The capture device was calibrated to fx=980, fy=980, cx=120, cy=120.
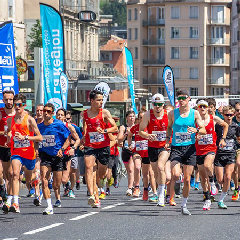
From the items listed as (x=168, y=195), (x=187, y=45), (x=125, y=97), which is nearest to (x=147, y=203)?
(x=168, y=195)

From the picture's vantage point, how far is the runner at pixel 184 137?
1548cm

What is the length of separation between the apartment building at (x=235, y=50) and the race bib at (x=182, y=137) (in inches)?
3010

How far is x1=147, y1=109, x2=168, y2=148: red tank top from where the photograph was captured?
16.7 m

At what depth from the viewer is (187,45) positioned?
407 ft

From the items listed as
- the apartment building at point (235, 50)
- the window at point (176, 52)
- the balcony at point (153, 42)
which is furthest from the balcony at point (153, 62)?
the apartment building at point (235, 50)

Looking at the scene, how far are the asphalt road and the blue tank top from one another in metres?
1.14

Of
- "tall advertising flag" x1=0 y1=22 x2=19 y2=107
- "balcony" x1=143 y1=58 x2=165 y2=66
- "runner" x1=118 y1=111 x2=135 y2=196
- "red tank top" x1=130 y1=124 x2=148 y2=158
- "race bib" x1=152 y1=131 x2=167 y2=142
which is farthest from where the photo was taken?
"balcony" x1=143 y1=58 x2=165 y2=66

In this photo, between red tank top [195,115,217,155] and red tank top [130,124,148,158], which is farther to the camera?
red tank top [130,124,148,158]

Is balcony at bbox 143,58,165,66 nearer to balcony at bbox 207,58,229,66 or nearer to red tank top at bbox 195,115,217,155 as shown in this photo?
balcony at bbox 207,58,229,66

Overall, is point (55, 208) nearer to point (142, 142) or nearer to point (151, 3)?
point (142, 142)

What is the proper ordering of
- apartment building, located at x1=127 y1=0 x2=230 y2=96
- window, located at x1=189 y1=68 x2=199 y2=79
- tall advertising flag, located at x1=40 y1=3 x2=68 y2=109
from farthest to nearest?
window, located at x1=189 y1=68 x2=199 y2=79 < apartment building, located at x1=127 y1=0 x2=230 y2=96 < tall advertising flag, located at x1=40 y1=3 x2=68 y2=109

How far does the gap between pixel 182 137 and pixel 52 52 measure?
35.6ft

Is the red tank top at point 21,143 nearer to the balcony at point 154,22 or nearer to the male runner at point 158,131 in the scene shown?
the male runner at point 158,131

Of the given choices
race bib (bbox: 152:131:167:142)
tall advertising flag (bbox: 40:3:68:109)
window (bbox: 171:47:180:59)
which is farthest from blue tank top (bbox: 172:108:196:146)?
window (bbox: 171:47:180:59)
